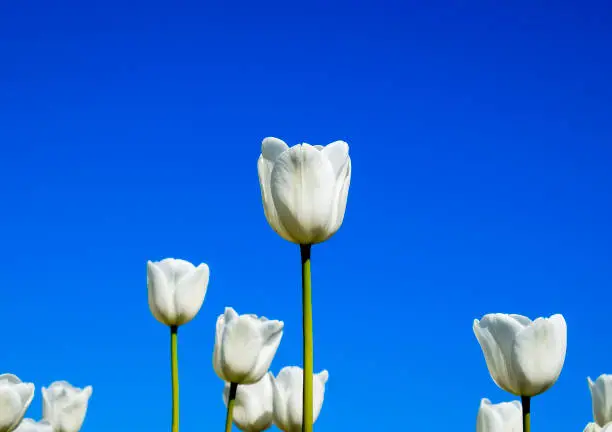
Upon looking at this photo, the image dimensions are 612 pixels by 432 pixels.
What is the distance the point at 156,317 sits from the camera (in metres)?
4.30

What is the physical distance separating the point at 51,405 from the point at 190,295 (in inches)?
68.4

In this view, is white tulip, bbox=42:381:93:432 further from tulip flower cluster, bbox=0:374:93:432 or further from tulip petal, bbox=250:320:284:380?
tulip petal, bbox=250:320:284:380

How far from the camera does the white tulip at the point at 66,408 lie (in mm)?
5320

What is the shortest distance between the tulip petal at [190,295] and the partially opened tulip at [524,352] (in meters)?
1.57

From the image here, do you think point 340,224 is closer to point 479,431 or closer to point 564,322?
point 564,322

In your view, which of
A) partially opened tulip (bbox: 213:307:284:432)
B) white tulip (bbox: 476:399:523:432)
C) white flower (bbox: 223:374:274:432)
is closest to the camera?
white tulip (bbox: 476:399:523:432)

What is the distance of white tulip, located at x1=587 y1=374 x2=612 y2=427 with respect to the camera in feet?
14.2

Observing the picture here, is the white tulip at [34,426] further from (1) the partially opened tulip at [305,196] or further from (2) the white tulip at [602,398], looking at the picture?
(2) the white tulip at [602,398]

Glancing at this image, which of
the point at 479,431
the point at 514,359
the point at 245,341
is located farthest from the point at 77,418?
the point at 514,359

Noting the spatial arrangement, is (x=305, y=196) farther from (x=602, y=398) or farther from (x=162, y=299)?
(x=602, y=398)

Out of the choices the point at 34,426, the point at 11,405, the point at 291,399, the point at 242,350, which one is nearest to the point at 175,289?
the point at 242,350

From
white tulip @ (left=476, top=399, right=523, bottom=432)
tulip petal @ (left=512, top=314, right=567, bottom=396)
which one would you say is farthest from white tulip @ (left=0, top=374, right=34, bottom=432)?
tulip petal @ (left=512, top=314, right=567, bottom=396)

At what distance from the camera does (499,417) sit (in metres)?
3.88

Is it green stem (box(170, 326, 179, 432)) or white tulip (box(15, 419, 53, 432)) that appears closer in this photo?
green stem (box(170, 326, 179, 432))
